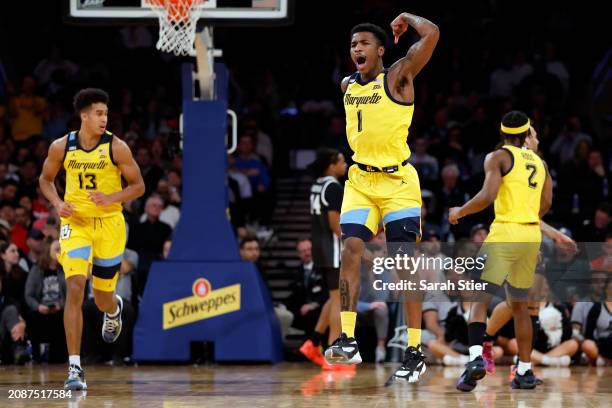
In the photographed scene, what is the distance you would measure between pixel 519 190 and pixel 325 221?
3.18m

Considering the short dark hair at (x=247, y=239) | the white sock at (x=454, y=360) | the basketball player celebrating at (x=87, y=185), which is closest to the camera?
the basketball player celebrating at (x=87, y=185)

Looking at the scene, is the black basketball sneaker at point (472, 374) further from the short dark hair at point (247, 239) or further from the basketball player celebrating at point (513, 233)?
the short dark hair at point (247, 239)

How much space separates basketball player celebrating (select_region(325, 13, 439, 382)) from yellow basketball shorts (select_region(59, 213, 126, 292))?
2229 millimetres

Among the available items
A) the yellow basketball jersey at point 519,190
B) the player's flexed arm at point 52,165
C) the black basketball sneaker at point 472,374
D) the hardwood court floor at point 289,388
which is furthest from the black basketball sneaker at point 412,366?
the player's flexed arm at point 52,165

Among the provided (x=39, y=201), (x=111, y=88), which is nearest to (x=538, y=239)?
(x=39, y=201)

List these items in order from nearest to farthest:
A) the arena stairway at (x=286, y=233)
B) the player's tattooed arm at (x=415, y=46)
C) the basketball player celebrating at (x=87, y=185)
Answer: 1. the player's tattooed arm at (x=415, y=46)
2. the basketball player celebrating at (x=87, y=185)
3. the arena stairway at (x=286, y=233)

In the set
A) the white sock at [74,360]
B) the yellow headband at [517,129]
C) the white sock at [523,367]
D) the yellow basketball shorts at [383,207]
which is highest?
the yellow headband at [517,129]

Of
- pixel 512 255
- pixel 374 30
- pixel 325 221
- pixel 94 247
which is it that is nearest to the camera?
pixel 374 30

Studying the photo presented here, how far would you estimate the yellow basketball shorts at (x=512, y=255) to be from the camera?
866 cm

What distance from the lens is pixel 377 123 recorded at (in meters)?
8.04

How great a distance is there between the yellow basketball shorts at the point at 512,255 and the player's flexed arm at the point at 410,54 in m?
1.43

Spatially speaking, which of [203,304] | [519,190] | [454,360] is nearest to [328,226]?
[203,304]

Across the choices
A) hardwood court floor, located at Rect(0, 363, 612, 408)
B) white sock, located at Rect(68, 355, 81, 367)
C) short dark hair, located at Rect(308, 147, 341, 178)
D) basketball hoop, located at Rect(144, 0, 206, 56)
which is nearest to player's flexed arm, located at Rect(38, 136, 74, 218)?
white sock, located at Rect(68, 355, 81, 367)

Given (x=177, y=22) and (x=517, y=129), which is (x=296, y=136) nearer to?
(x=177, y=22)
